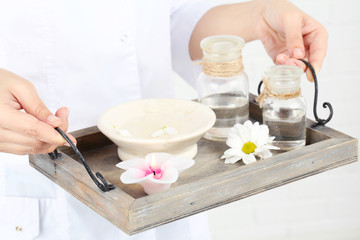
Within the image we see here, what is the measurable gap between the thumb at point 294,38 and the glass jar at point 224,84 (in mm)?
75

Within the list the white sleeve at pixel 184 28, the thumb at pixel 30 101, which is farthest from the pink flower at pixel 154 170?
the white sleeve at pixel 184 28

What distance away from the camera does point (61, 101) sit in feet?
2.96

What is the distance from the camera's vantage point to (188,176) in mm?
709

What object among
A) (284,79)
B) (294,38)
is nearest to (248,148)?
(284,79)

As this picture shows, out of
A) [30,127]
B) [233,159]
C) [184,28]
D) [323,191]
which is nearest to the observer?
[30,127]

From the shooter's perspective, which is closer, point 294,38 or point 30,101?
point 30,101

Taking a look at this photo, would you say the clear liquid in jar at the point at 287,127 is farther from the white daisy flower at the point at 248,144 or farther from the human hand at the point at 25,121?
the human hand at the point at 25,121

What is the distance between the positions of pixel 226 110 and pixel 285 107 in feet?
0.28

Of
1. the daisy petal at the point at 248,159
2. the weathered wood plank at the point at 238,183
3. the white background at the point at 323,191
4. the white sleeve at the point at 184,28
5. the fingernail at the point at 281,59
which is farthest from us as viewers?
the white background at the point at 323,191

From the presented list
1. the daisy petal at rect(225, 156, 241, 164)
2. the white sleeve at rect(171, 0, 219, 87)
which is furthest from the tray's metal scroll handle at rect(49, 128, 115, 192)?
the white sleeve at rect(171, 0, 219, 87)

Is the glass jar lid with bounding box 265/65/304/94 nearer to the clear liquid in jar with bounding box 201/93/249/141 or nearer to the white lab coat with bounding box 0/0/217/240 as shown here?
the clear liquid in jar with bounding box 201/93/249/141

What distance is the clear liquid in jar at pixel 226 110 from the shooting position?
32.6 inches

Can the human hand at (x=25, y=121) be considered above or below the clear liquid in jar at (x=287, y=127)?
above

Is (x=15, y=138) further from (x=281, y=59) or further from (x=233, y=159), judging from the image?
(x=281, y=59)
